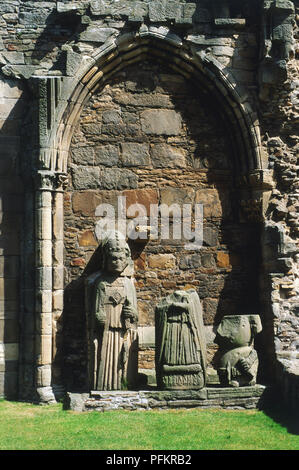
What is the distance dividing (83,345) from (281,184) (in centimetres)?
385

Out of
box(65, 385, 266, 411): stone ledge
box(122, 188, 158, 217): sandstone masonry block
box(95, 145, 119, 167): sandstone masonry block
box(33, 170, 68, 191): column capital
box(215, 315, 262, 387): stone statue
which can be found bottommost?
box(65, 385, 266, 411): stone ledge

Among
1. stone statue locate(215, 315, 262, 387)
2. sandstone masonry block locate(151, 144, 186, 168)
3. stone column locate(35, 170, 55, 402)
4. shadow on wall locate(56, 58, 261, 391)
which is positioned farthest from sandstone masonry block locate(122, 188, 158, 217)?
stone statue locate(215, 315, 262, 387)

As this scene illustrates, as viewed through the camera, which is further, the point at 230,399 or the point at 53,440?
the point at 230,399

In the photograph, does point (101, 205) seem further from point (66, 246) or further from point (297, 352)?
point (297, 352)

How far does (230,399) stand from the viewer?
368 inches

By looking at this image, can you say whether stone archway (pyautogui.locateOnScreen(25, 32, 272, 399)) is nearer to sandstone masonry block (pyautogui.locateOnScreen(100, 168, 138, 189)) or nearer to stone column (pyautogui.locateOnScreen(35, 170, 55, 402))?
stone column (pyautogui.locateOnScreen(35, 170, 55, 402))

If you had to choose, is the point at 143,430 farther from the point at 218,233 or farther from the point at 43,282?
the point at 218,233

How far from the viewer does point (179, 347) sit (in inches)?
368

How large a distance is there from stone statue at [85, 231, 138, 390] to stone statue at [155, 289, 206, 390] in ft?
1.37

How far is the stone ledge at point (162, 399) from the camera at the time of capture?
9.20 meters

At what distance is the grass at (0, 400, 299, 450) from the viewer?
25.0 ft

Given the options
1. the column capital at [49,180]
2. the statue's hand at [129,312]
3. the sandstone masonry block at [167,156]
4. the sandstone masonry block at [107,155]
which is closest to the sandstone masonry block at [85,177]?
the sandstone masonry block at [107,155]

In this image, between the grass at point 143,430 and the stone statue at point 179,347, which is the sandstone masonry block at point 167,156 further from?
the grass at point 143,430
